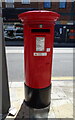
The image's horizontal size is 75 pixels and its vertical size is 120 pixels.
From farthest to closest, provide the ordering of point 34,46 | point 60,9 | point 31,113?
point 60,9
point 31,113
point 34,46

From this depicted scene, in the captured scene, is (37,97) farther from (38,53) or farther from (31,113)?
(38,53)

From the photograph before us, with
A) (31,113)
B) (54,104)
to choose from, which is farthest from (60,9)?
(31,113)

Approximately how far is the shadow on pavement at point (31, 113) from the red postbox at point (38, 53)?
87 millimetres

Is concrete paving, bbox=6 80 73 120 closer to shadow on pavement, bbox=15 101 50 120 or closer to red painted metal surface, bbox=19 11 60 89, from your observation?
shadow on pavement, bbox=15 101 50 120

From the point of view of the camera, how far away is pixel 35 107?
8.55ft

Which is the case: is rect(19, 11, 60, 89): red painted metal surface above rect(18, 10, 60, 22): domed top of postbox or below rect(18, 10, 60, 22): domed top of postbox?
below

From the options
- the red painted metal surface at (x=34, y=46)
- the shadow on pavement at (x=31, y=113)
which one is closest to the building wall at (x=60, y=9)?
the red painted metal surface at (x=34, y=46)

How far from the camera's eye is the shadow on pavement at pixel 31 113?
7.77 ft

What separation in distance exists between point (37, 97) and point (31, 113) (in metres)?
0.32

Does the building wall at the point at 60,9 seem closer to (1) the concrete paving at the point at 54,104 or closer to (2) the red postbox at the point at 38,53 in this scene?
(1) the concrete paving at the point at 54,104

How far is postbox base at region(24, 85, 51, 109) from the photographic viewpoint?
2535mm

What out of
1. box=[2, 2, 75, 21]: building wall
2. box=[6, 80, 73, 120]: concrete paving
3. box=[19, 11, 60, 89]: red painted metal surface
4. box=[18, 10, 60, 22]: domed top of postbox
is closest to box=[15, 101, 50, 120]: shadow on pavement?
box=[6, 80, 73, 120]: concrete paving

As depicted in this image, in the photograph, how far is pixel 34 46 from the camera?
2258 millimetres

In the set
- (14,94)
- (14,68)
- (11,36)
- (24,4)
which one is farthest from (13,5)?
(14,94)
